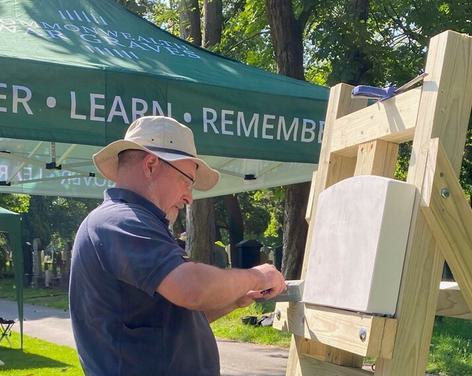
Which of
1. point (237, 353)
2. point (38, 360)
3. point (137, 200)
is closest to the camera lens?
point (137, 200)

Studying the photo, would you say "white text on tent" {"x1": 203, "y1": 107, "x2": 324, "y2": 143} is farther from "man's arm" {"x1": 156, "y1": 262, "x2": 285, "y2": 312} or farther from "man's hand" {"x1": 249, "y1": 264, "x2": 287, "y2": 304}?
"man's arm" {"x1": 156, "y1": 262, "x2": 285, "y2": 312}

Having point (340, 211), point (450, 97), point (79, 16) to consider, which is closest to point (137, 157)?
point (340, 211)

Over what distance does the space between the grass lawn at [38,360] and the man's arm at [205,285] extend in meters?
6.61

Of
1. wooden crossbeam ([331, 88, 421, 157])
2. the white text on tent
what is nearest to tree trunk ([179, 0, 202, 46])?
the white text on tent

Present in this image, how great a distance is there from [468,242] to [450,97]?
40cm

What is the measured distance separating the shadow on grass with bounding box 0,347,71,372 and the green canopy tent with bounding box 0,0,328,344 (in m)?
5.47

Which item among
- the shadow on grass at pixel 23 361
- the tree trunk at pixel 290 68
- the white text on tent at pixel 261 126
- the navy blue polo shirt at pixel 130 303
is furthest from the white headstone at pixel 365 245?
the tree trunk at pixel 290 68

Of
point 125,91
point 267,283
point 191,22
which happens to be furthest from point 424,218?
point 191,22

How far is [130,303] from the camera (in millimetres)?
2111

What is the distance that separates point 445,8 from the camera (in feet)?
40.3

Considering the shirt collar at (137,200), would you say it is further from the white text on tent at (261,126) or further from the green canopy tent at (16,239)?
the green canopy tent at (16,239)

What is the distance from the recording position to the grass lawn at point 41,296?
74.8 ft

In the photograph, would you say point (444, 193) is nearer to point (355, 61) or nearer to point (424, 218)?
point (424, 218)

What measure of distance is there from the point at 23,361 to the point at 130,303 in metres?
8.27
